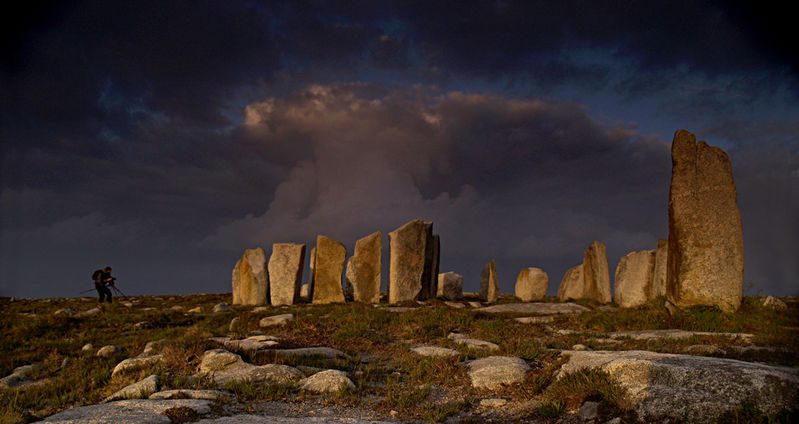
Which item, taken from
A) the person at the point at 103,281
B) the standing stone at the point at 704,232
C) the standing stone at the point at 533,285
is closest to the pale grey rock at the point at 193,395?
the standing stone at the point at 704,232

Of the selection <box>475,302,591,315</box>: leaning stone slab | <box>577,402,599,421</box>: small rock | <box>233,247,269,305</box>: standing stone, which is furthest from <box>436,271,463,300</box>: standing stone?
<box>577,402,599,421</box>: small rock

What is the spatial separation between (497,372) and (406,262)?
571 inches

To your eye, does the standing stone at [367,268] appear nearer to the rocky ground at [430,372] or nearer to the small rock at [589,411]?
the rocky ground at [430,372]

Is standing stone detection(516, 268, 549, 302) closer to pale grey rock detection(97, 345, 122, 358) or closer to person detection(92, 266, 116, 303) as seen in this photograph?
pale grey rock detection(97, 345, 122, 358)

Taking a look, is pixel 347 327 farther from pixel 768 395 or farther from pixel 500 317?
pixel 768 395

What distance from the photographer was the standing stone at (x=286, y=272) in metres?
23.1

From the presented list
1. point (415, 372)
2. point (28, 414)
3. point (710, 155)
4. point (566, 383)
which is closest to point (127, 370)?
point (28, 414)

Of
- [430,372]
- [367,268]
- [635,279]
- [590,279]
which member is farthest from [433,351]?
[590,279]

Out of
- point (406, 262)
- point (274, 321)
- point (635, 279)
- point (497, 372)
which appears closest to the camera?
point (497, 372)

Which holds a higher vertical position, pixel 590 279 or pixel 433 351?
pixel 590 279

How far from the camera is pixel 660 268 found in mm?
17875

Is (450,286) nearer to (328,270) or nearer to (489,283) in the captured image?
(489,283)

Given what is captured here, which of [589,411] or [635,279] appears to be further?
[635,279]

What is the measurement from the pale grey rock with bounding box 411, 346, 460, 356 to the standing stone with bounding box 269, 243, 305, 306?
45.0ft
